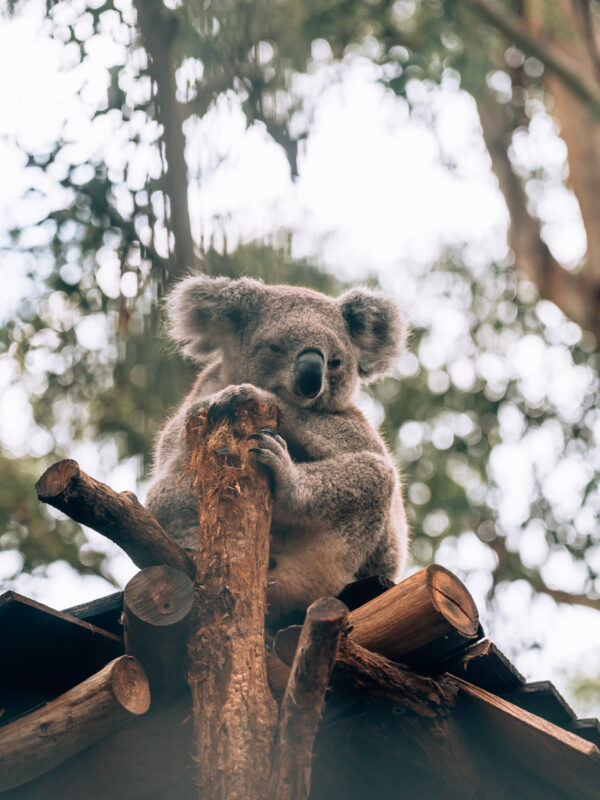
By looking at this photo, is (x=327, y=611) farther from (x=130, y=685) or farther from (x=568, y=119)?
(x=568, y=119)

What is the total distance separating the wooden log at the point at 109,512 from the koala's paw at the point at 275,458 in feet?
1.67

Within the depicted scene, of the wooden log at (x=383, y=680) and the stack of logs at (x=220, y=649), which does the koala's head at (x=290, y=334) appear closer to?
the stack of logs at (x=220, y=649)

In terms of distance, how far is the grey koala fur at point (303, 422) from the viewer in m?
3.42

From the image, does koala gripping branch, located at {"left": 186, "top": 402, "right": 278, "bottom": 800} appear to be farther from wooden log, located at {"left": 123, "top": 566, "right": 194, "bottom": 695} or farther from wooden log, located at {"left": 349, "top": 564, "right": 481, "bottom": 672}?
wooden log, located at {"left": 349, "top": 564, "right": 481, "bottom": 672}

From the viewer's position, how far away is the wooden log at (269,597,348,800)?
2.09 meters

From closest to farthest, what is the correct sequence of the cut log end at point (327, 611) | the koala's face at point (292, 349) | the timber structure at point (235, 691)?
1. the cut log end at point (327, 611)
2. the timber structure at point (235, 691)
3. the koala's face at point (292, 349)

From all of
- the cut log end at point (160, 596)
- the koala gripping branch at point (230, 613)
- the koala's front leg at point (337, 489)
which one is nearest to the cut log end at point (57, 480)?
the cut log end at point (160, 596)

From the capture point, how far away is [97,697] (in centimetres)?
256

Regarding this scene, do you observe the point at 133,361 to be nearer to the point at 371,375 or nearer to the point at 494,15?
the point at 371,375

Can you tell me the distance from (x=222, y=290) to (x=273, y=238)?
3555 millimetres

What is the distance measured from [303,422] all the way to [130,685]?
147 centimetres

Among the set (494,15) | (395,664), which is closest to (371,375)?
(395,664)

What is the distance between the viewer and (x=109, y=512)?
2.52m

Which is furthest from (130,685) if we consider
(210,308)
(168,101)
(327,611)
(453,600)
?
(168,101)
